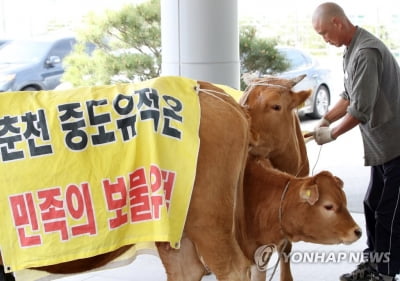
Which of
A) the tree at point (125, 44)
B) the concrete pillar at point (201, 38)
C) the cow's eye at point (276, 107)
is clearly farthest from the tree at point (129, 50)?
the cow's eye at point (276, 107)

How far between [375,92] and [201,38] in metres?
2.39

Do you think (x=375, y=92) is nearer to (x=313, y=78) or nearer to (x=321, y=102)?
(x=313, y=78)

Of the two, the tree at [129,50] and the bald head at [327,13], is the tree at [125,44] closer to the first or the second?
the tree at [129,50]

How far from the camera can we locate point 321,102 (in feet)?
33.6

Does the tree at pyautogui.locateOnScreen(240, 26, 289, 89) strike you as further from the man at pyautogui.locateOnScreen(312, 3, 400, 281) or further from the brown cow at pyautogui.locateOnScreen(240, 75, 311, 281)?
the brown cow at pyautogui.locateOnScreen(240, 75, 311, 281)

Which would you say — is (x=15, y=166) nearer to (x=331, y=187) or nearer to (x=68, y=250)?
(x=68, y=250)

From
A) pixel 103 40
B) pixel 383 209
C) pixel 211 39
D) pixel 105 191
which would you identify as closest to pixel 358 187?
pixel 211 39

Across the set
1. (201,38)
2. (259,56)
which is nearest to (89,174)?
(201,38)

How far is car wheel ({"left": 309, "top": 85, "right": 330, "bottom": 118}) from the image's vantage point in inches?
388

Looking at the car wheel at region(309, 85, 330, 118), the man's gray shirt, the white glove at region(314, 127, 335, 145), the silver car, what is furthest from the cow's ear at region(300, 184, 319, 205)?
the car wheel at region(309, 85, 330, 118)

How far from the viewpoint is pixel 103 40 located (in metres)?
8.39

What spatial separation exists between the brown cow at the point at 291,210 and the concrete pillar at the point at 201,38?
9.23 feet

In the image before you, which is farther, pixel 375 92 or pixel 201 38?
pixel 201 38

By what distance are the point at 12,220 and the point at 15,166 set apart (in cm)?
20
